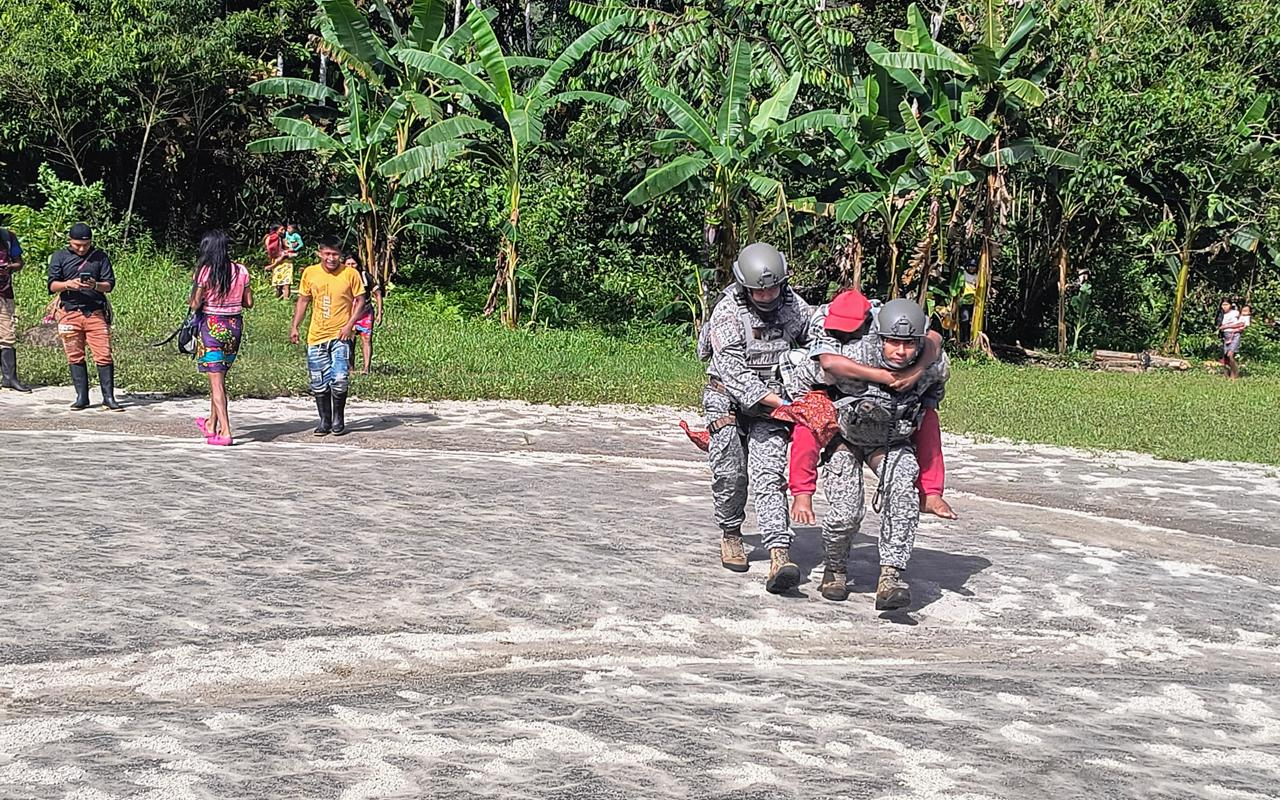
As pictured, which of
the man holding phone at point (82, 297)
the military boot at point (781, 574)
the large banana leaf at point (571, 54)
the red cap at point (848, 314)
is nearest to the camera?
the red cap at point (848, 314)

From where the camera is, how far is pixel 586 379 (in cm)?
1716

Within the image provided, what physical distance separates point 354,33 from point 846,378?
51.7 ft

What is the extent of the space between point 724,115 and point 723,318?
13.3 m

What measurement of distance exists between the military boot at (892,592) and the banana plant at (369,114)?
14.8 m

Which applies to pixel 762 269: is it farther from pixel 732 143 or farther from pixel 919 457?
pixel 732 143

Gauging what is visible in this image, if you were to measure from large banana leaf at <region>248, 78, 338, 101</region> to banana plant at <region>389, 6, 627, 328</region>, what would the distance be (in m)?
1.72

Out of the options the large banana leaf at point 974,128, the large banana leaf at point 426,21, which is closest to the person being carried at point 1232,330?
the large banana leaf at point 974,128

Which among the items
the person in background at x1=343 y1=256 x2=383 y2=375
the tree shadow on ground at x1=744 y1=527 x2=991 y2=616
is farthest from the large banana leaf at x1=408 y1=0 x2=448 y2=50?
the tree shadow on ground at x1=744 y1=527 x2=991 y2=616

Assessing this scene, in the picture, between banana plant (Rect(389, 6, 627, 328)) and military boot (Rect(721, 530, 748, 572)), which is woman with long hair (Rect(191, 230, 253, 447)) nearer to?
military boot (Rect(721, 530, 748, 572))

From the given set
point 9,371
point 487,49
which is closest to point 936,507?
point 9,371

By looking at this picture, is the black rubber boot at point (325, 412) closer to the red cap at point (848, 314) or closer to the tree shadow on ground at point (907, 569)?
the tree shadow on ground at point (907, 569)

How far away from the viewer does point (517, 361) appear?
18359 mm

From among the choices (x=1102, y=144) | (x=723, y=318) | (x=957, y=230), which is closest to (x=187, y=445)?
(x=723, y=318)

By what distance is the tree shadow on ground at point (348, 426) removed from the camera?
38.9ft
